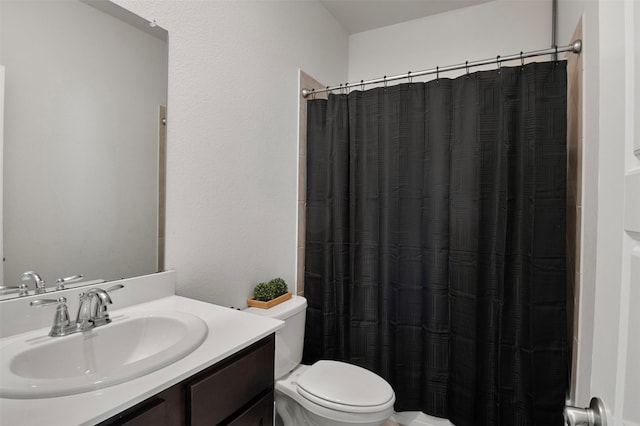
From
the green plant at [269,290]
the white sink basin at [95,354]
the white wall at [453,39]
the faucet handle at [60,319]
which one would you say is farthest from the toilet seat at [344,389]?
the white wall at [453,39]

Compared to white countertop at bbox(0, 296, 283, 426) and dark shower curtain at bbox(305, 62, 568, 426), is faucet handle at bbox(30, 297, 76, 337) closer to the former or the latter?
white countertop at bbox(0, 296, 283, 426)

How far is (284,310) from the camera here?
1.53 metres

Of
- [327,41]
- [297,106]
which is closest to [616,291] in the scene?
[297,106]

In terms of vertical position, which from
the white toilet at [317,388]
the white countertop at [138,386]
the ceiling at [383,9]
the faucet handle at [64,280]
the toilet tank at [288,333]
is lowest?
the white toilet at [317,388]

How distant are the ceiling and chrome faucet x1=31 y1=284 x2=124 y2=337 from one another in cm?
220

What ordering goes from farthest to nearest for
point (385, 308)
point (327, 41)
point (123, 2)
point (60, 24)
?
point (327, 41) → point (385, 308) → point (123, 2) → point (60, 24)

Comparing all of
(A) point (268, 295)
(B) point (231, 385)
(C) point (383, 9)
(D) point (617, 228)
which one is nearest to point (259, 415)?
(B) point (231, 385)

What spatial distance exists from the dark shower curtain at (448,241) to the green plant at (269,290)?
1.13ft

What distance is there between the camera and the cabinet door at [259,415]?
878 mm

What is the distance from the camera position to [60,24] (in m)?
0.94

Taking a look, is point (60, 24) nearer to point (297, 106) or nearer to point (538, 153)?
point (297, 106)

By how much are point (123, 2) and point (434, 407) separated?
225 cm

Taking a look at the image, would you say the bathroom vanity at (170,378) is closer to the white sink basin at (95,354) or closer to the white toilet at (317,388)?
the white sink basin at (95,354)

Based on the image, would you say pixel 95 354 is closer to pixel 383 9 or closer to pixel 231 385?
pixel 231 385
